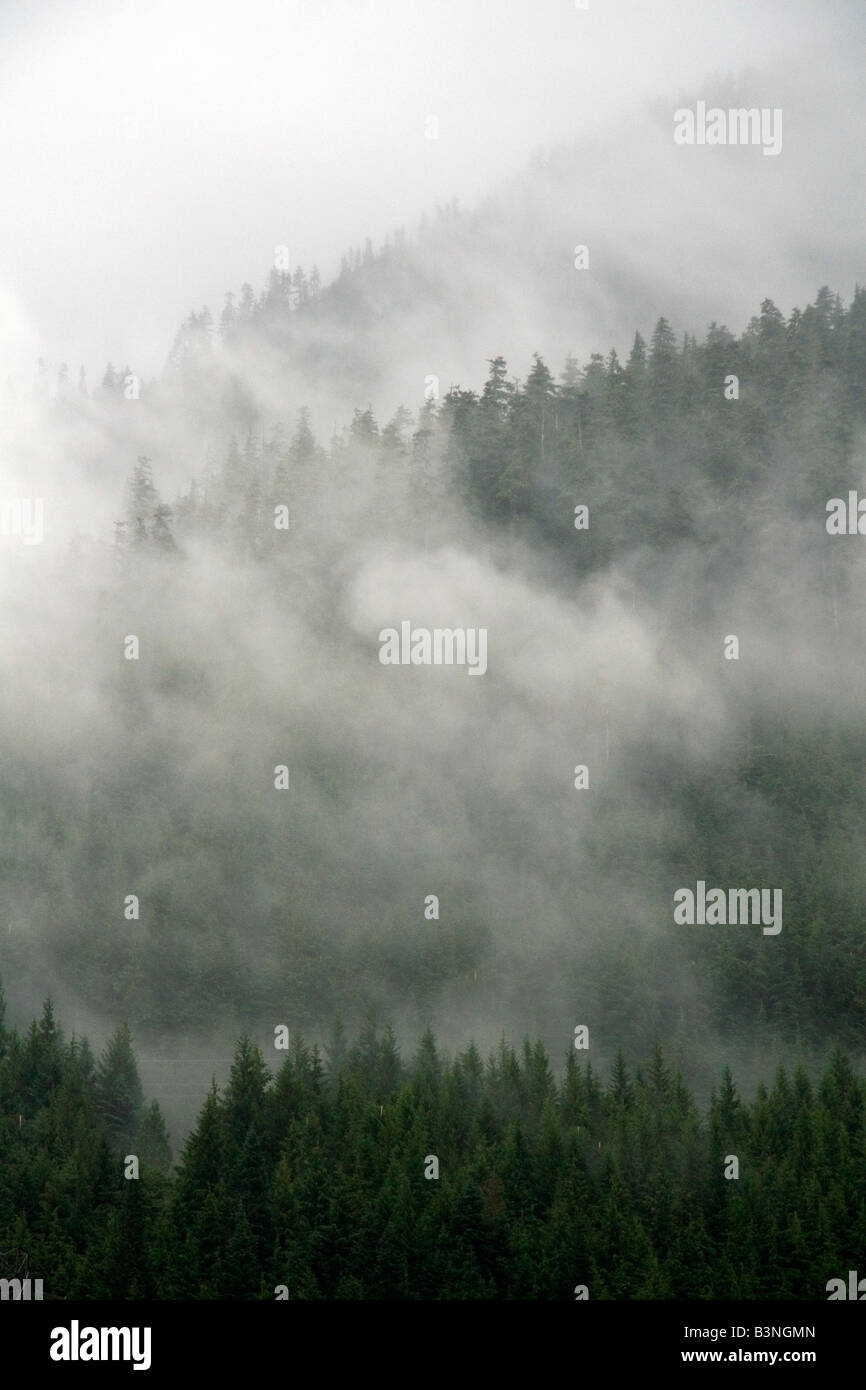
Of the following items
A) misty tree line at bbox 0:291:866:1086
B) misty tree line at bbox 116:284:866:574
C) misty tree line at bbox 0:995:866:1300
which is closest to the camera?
misty tree line at bbox 0:995:866:1300

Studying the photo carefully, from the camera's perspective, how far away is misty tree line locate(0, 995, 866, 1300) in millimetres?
60719

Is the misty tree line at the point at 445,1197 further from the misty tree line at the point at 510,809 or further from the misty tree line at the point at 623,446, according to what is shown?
the misty tree line at the point at 623,446

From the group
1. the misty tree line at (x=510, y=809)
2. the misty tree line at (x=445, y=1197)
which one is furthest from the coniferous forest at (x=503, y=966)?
the misty tree line at (x=510, y=809)

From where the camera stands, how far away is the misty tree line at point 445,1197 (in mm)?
60719

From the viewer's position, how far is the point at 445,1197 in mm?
63656

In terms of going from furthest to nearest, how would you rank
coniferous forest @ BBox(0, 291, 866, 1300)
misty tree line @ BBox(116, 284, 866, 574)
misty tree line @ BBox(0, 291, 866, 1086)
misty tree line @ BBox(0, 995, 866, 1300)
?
misty tree line @ BBox(116, 284, 866, 574), misty tree line @ BBox(0, 291, 866, 1086), coniferous forest @ BBox(0, 291, 866, 1300), misty tree line @ BBox(0, 995, 866, 1300)

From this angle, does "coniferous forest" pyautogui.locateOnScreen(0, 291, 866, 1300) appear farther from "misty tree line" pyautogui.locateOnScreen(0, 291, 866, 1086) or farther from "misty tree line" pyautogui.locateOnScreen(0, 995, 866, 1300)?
"misty tree line" pyautogui.locateOnScreen(0, 291, 866, 1086)

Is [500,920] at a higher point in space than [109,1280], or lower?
higher

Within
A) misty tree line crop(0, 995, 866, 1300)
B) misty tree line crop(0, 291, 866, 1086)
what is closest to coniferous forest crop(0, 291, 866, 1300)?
misty tree line crop(0, 995, 866, 1300)

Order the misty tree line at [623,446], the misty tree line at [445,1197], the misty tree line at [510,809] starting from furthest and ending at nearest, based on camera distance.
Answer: the misty tree line at [623,446]
the misty tree line at [510,809]
the misty tree line at [445,1197]

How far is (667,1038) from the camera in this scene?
114 meters
